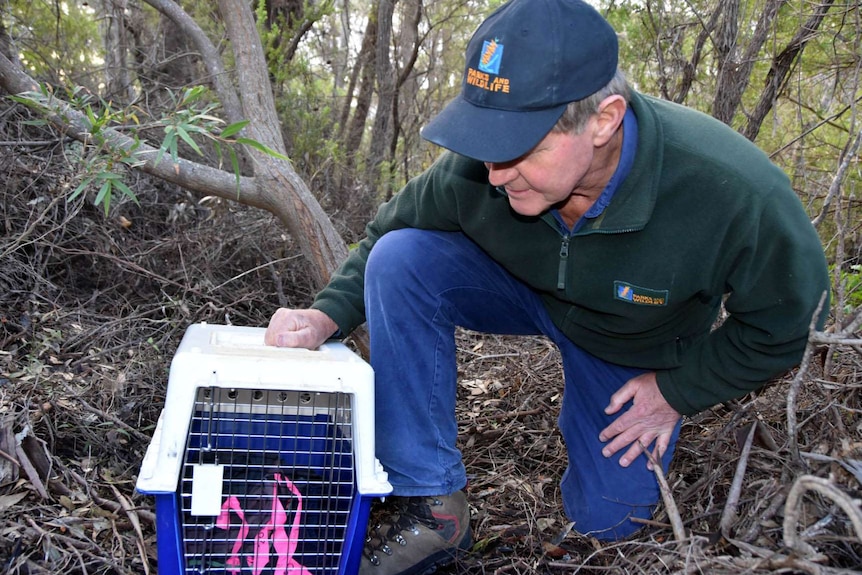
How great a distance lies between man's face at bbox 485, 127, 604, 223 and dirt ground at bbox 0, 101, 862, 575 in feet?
2.20

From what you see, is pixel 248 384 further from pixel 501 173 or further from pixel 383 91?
pixel 383 91

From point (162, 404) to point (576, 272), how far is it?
149 cm

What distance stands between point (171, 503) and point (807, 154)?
162 inches

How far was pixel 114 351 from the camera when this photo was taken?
2.81 metres

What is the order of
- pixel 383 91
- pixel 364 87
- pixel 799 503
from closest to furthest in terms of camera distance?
1. pixel 799 503
2. pixel 383 91
3. pixel 364 87

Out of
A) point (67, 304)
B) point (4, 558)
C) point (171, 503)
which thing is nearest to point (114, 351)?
point (67, 304)

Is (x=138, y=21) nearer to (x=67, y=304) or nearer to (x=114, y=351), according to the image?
(x=67, y=304)

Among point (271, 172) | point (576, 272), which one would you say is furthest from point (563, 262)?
point (271, 172)

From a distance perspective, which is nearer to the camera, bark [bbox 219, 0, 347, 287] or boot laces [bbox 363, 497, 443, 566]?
boot laces [bbox 363, 497, 443, 566]

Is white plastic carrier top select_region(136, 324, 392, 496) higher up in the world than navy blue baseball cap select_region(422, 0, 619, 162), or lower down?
lower down

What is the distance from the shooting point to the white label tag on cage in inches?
65.7

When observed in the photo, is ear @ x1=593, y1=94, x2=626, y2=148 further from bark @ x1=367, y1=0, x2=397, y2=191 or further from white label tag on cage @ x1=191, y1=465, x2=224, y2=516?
bark @ x1=367, y1=0, x2=397, y2=191

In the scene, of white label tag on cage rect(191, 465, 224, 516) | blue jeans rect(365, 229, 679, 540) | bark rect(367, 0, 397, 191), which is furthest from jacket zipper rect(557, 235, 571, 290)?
bark rect(367, 0, 397, 191)

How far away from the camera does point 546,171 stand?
1719mm
